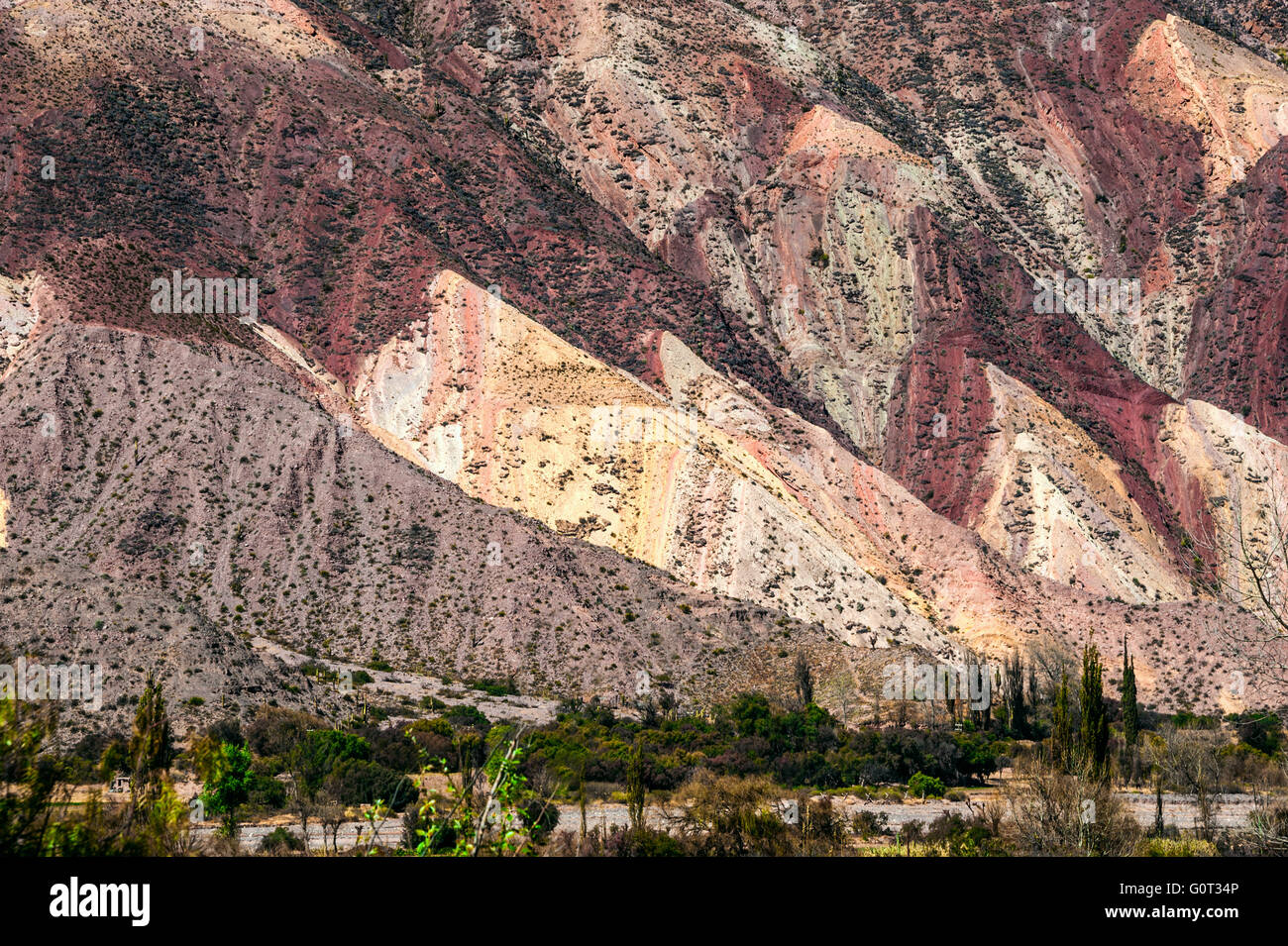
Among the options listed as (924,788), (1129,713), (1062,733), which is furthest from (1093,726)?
(1129,713)

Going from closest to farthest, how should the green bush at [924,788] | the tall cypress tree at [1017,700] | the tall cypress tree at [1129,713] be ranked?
the green bush at [924,788]
the tall cypress tree at [1129,713]
the tall cypress tree at [1017,700]

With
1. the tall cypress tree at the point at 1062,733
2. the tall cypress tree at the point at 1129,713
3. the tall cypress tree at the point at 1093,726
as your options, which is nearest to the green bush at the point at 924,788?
the tall cypress tree at the point at 1093,726

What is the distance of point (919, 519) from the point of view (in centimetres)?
7225

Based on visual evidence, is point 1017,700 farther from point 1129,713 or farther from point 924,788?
point 924,788

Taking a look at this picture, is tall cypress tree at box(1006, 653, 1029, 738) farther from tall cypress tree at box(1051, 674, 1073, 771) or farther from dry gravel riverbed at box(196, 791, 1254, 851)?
tall cypress tree at box(1051, 674, 1073, 771)

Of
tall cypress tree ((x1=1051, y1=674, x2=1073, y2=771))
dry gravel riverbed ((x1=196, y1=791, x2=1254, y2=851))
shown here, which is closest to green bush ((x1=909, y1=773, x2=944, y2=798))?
dry gravel riverbed ((x1=196, y1=791, x2=1254, y2=851))

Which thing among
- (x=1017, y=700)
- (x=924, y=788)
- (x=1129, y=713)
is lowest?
(x=924, y=788)

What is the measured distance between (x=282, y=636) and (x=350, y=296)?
86.1 feet

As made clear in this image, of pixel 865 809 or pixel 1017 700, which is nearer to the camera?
pixel 865 809

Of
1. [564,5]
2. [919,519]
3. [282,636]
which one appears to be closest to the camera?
[282,636]

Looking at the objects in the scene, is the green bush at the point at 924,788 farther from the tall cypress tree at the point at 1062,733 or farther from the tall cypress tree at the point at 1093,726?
the tall cypress tree at the point at 1062,733

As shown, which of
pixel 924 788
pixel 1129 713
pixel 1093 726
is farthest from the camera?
pixel 1129 713
